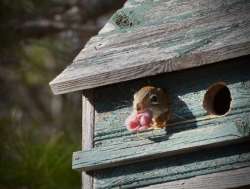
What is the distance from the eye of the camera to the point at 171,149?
3600 mm

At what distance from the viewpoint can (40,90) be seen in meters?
7.85

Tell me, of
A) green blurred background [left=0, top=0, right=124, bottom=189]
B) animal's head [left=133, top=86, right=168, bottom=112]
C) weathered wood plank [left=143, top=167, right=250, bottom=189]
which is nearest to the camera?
weathered wood plank [left=143, top=167, right=250, bottom=189]

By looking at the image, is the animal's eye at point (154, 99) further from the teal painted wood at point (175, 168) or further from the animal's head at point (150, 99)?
the teal painted wood at point (175, 168)

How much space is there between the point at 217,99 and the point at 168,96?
0.60ft

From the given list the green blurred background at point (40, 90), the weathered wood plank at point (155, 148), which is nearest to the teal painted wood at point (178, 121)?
the weathered wood plank at point (155, 148)

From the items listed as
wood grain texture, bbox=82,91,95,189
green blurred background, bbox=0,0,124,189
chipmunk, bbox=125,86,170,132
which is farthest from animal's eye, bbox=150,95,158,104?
green blurred background, bbox=0,0,124,189

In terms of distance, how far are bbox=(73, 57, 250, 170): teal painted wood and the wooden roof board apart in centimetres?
7

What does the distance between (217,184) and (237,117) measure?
0.23 m

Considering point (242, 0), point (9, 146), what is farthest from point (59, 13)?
point (242, 0)

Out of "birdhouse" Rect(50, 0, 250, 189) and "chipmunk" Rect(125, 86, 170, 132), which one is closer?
"birdhouse" Rect(50, 0, 250, 189)

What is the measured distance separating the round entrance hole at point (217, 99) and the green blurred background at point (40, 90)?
107 centimetres

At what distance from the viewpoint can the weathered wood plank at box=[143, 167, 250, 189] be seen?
3451mm

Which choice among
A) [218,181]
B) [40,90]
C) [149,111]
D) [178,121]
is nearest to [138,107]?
[149,111]

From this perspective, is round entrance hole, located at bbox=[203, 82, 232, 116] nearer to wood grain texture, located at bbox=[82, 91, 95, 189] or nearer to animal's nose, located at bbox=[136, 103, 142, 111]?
animal's nose, located at bbox=[136, 103, 142, 111]
